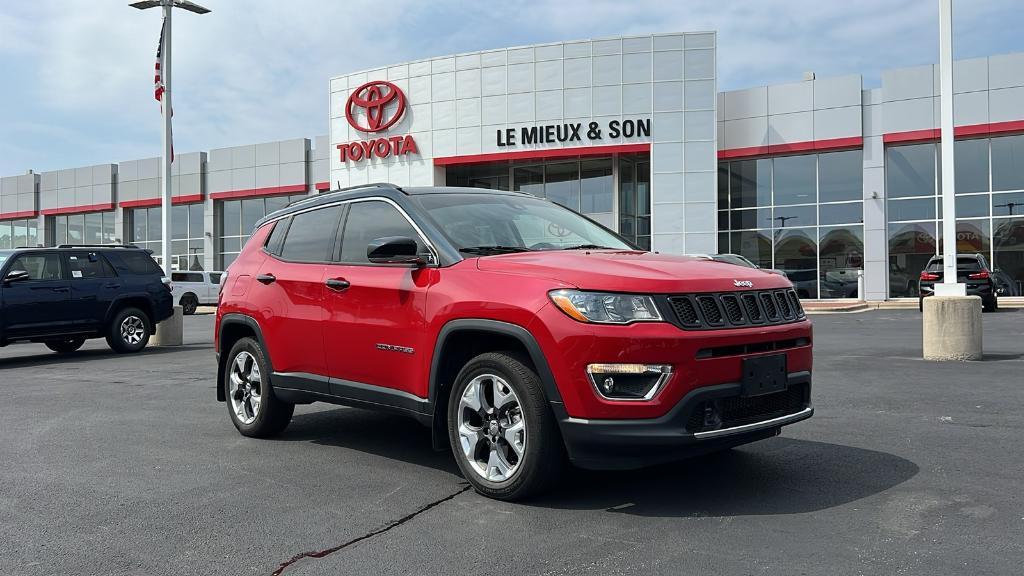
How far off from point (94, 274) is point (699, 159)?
74.2ft

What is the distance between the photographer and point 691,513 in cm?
427

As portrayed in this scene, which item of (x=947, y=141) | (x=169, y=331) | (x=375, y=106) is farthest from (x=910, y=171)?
(x=169, y=331)

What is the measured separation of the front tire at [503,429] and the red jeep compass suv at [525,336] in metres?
0.01

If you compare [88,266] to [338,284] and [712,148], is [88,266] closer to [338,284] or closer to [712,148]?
[338,284]

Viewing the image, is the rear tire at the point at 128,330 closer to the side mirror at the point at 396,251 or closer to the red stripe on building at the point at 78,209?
the side mirror at the point at 396,251

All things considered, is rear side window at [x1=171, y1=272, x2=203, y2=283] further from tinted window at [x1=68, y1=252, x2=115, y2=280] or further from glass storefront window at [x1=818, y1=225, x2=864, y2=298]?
glass storefront window at [x1=818, y1=225, x2=864, y2=298]

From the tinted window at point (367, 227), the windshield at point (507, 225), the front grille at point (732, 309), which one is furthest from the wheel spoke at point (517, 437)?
the tinted window at point (367, 227)

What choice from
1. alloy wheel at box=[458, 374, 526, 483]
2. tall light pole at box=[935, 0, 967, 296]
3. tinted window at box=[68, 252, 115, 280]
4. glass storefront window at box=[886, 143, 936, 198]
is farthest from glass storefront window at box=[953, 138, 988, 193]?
alloy wheel at box=[458, 374, 526, 483]

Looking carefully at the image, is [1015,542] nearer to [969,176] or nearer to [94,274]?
[94,274]

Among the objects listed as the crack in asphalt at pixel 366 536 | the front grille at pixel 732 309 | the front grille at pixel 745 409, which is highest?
the front grille at pixel 732 309

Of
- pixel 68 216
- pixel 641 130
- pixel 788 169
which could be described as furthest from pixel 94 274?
pixel 68 216

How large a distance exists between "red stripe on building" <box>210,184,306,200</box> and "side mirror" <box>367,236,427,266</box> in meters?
37.3

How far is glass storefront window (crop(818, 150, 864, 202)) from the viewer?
1209 inches

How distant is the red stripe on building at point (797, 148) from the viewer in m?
30.4
